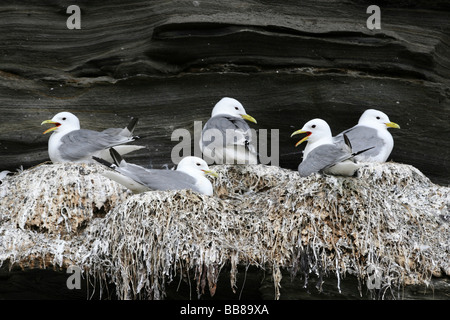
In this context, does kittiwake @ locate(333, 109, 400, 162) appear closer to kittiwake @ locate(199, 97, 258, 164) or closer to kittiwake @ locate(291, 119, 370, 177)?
kittiwake @ locate(291, 119, 370, 177)

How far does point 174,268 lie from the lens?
5.95 m

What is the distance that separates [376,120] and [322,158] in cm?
159

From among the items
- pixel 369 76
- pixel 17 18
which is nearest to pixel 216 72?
pixel 369 76

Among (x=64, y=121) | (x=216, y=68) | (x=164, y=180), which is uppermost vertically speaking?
(x=216, y=68)

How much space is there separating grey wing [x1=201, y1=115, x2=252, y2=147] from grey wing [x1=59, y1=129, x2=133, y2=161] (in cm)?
77

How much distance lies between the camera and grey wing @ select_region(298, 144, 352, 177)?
624 cm

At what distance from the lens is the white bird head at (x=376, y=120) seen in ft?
25.3

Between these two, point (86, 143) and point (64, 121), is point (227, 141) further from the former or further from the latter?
point (64, 121)

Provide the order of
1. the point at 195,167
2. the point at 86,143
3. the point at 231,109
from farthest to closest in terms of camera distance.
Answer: the point at 231,109 → the point at 86,143 → the point at 195,167

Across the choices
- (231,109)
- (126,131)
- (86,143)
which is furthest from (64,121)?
(231,109)

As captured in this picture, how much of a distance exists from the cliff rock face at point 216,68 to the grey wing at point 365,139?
0.68 m

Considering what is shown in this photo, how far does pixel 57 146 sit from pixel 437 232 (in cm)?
344

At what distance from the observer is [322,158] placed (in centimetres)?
639

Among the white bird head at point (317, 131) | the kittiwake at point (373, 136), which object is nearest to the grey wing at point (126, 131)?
the white bird head at point (317, 131)
